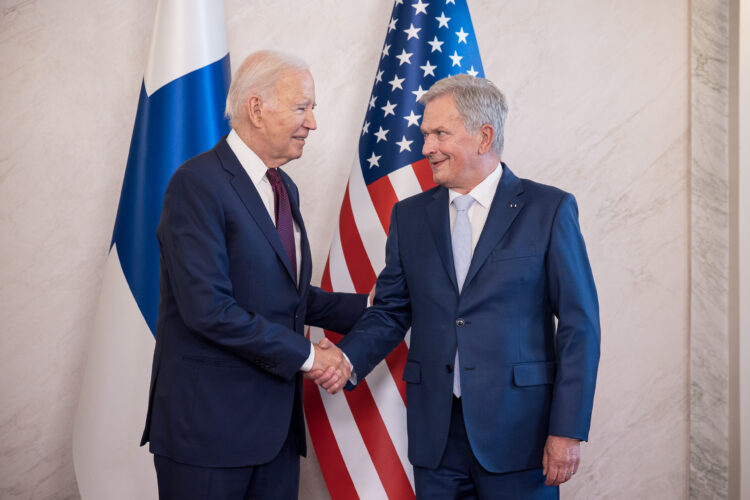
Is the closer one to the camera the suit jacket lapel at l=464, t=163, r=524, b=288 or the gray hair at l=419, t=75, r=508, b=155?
the suit jacket lapel at l=464, t=163, r=524, b=288

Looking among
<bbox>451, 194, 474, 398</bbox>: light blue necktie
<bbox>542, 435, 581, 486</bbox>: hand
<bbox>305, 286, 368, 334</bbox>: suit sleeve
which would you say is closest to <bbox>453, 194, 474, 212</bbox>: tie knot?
<bbox>451, 194, 474, 398</bbox>: light blue necktie

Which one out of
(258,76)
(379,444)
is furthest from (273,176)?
(379,444)

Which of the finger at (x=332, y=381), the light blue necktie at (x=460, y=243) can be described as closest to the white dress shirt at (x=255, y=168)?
the finger at (x=332, y=381)

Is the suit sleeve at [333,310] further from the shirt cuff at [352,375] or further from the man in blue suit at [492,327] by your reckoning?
the man in blue suit at [492,327]

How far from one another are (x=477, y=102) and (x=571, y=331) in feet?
2.62

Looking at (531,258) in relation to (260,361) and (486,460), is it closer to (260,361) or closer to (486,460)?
(486,460)

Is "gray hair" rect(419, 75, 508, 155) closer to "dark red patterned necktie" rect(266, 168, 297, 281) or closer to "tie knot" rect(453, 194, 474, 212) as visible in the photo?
"tie knot" rect(453, 194, 474, 212)

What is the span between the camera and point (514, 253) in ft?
6.31

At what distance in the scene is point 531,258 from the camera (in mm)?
1910

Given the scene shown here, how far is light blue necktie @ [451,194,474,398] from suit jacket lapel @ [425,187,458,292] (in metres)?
0.03

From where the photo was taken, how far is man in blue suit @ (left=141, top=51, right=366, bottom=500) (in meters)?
1.82

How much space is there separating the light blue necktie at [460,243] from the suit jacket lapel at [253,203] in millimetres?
513

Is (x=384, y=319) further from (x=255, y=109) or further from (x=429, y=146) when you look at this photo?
(x=255, y=109)

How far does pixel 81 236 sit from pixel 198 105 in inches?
34.0
